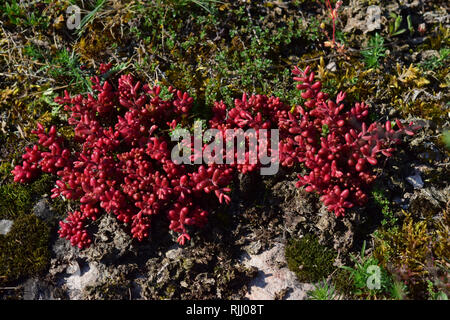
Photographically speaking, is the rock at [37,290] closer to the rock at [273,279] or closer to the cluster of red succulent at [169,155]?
the cluster of red succulent at [169,155]

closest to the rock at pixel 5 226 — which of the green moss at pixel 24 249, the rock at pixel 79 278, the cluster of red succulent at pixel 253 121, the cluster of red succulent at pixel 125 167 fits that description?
the green moss at pixel 24 249

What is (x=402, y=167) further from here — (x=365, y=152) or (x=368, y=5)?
(x=368, y=5)

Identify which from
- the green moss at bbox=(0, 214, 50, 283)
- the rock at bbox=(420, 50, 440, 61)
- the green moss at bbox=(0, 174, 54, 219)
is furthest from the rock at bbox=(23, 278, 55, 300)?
the rock at bbox=(420, 50, 440, 61)

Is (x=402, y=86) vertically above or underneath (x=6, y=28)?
underneath

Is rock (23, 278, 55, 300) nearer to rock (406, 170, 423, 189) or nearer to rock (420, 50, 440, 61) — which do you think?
rock (406, 170, 423, 189)

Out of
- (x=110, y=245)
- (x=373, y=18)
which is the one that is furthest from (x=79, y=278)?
(x=373, y=18)

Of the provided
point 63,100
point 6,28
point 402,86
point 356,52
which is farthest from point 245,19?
point 6,28
